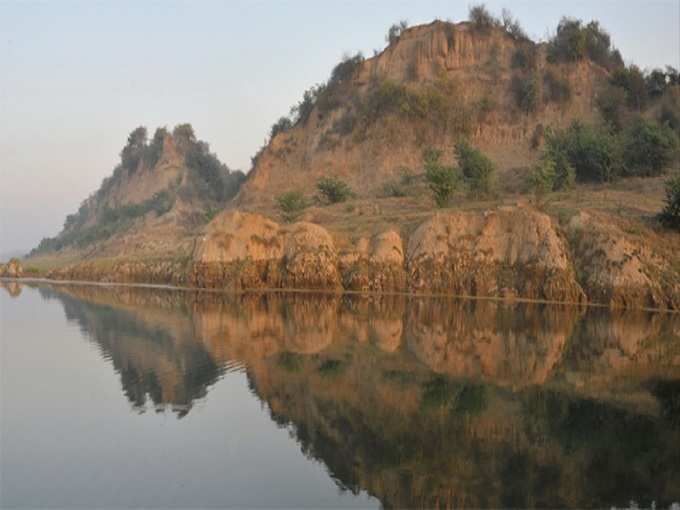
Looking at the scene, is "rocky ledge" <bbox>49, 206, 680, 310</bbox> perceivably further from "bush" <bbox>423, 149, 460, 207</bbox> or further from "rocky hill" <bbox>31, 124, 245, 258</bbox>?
"rocky hill" <bbox>31, 124, 245, 258</bbox>

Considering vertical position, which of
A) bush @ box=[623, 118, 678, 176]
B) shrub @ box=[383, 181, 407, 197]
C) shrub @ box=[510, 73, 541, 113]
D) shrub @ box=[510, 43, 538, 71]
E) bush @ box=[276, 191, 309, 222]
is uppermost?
shrub @ box=[510, 43, 538, 71]

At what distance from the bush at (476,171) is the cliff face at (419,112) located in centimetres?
789

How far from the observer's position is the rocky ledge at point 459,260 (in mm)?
30172

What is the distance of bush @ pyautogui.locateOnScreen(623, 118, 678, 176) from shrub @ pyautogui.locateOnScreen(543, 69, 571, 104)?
45.7 ft

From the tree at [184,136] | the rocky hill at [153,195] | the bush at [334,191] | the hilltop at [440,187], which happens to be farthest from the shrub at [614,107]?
the tree at [184,136]

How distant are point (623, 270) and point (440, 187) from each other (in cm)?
1589

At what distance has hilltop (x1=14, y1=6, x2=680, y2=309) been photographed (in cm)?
3359

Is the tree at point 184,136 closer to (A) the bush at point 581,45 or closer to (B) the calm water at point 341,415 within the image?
(A) the bush at point 581,45

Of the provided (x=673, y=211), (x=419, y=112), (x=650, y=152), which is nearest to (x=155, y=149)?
(x=419, y=112)

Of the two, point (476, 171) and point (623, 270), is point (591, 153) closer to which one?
point (476, 171)

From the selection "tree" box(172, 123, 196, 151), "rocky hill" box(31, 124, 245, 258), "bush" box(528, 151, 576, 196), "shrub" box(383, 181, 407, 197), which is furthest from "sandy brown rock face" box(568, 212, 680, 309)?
"tree" box(172, 123, 196, 151)

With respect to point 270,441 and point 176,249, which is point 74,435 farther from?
point 176,249

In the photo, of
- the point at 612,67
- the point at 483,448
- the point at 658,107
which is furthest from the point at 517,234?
the point at 612,67

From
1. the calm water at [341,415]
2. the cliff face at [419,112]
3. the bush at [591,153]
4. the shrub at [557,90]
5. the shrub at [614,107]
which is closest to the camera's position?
the calm water at [341,415]
